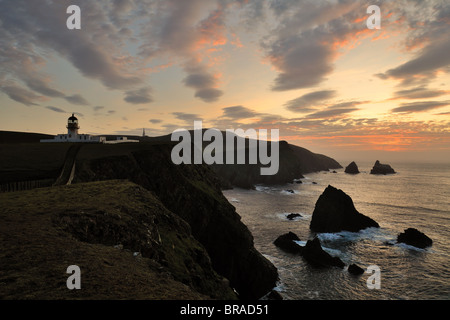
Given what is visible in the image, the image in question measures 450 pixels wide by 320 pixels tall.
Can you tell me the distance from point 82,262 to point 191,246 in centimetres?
1416

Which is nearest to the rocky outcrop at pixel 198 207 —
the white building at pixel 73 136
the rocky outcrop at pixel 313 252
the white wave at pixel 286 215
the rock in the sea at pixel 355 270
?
the rocky outcrop at pixel 313 252

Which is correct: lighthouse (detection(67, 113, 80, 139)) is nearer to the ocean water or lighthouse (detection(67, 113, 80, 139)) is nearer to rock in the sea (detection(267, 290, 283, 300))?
the ocean water

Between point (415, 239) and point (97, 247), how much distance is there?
6860 centimetres

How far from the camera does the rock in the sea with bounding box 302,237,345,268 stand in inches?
1852

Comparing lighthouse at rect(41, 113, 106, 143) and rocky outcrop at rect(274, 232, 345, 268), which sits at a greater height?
lighthouse at rect(41, 113, 106, 143)

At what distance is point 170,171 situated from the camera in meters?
49.6

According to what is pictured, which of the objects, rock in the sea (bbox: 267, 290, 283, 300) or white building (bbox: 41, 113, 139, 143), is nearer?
rock in the sea (bbox: 267, 290, 283, 300)

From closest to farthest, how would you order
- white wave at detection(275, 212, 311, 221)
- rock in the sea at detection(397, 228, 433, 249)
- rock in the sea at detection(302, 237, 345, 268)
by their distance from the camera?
rock in the sea at detection(302, 237, 345, 268), rock in the sea at detection(397, 228, 433, 249), white wave at detection(275, 212, 311, 221)

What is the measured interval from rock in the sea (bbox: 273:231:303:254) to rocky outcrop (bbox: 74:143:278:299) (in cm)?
1281

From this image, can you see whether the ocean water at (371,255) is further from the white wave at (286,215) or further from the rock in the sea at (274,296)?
the rock in the sea at (274,296)

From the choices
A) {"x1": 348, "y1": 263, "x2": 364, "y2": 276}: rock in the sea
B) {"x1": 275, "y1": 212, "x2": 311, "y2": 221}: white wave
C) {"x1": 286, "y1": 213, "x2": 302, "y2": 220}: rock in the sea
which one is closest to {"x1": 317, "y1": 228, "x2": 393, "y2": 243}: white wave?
{"x1": 275, "y1": 212, "x2": 311, "y2": 221}: white wave

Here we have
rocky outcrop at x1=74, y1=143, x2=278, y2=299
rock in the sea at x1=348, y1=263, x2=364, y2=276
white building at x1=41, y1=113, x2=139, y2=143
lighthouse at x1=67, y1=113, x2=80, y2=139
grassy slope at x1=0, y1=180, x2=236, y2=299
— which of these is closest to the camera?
grassy slope at x1=0, y1=180, x2=236, y2=299

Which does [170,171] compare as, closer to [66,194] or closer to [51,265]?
[66,194]
